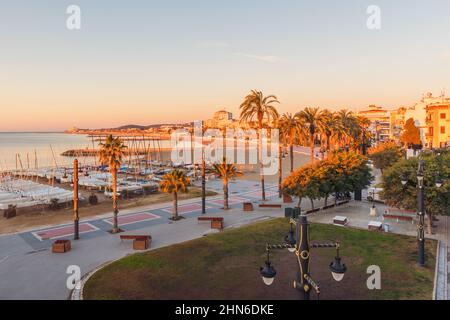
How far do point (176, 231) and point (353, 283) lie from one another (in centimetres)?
1690

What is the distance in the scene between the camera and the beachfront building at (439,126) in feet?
276

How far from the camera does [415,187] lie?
2661 cm

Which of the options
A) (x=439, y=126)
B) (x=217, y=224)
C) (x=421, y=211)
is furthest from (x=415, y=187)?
(x=439, y=126)

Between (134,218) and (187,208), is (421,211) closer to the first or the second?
(187,208)

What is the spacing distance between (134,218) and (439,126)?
84.0 metres

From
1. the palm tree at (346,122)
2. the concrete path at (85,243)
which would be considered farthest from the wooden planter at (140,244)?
the palm tree at (346,122)

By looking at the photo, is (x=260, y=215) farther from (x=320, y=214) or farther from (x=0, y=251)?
(x=0, y=251)

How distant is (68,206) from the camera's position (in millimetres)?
44750

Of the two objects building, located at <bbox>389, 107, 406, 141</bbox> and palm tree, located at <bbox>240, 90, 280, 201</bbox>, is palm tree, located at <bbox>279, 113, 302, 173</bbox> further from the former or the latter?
building, located at <bbox>389, 107, 406, 141</bbox>

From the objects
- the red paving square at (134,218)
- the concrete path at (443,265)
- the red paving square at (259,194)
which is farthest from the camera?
the red paving square at (259,194)

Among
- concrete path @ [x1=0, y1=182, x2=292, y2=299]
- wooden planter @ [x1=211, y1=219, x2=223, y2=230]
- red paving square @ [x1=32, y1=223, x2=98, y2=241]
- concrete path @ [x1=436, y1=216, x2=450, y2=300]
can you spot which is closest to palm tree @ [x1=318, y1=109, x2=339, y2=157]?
concrete path @ [x1=0, y1=182, x2=292, y2=299]

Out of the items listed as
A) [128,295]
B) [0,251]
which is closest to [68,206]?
[0,251]

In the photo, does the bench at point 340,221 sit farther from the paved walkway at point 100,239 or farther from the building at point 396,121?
the building at point 396,121

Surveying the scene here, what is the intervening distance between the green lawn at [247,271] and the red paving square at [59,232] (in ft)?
35.6
